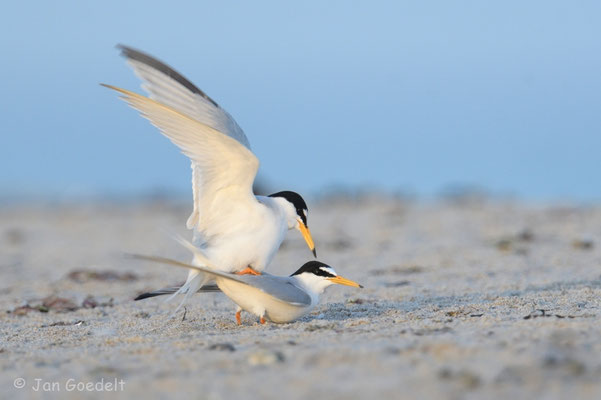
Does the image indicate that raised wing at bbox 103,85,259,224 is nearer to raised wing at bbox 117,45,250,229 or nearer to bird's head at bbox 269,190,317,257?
raised wing at bbox 117,45,250,229

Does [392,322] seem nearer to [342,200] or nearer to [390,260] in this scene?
[390,260]

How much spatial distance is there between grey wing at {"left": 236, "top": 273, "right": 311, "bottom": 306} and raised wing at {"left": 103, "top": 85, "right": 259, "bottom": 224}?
0.56 meters

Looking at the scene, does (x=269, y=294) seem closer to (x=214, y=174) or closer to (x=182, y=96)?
(x=214, y=174)

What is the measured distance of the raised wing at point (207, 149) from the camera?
182 inches

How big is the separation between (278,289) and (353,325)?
0.47 meters

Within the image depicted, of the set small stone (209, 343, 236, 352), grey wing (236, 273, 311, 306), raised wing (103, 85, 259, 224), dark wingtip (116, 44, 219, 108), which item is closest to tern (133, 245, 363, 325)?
grey wing (236, 273, 311, 306)

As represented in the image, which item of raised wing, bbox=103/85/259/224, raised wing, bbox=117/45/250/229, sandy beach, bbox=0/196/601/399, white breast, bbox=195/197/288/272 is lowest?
sandy beach, bbox=0/196/601/399

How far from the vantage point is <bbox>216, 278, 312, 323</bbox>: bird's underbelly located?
4.52m

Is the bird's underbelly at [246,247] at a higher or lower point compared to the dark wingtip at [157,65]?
lower

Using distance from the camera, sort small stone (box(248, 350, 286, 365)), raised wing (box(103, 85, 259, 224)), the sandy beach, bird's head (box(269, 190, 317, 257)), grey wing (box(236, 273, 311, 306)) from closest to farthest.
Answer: the sandy beach
small stone (box(248, 350, 286, 365))
grey wing (box(236, 273, 311, 306))
raised wing (box(103, 85, 259, 224))
bird's head (box(269, 190, 317, 257))

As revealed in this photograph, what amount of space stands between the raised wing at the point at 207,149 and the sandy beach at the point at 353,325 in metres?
0.82

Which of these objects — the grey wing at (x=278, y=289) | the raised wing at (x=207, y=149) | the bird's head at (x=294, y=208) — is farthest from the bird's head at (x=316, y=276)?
the raised wing at (x=207, y=149)

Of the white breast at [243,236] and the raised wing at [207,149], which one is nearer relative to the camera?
the raised wing at [207,149]

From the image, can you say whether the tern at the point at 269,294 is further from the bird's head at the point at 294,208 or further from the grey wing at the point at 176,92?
the grey wing at the point at 176,92
